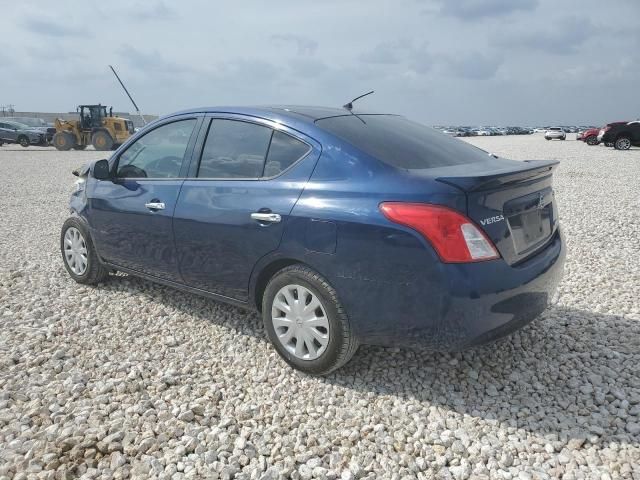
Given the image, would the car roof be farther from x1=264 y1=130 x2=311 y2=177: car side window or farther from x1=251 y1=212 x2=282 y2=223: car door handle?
x1=251 y1=212 x2=282 y2=223: car door handle

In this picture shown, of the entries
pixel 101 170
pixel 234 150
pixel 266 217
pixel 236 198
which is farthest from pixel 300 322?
pixel 101 170

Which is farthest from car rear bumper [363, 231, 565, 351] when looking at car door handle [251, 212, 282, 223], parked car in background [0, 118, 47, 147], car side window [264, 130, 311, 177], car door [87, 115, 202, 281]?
parked car in background [0, 118, 47, 147]

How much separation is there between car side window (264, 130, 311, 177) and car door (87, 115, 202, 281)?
79 cm

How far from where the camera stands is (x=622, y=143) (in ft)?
78.3

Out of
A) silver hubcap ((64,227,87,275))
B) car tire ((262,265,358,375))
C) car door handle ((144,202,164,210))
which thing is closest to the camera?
car tire ((262,265,358,375))

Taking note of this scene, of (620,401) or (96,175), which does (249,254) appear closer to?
(96,175)

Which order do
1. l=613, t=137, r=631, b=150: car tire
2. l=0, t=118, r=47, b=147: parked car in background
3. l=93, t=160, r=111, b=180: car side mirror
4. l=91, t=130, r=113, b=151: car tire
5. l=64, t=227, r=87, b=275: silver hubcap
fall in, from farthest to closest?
1. l=0, t=118, r=47, b=147: parked car in background
2. l=91, t=130, r=113, b=151: car tire
3. l=613, t=137, r=631, b=150: car tire
4. l=64, t=227, r=87, b=275: silver hubcap
5. l=93, t=160, r=111, b=180: car side mirror

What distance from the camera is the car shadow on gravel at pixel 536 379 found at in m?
2.67

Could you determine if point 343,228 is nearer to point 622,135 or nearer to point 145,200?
point 145,200

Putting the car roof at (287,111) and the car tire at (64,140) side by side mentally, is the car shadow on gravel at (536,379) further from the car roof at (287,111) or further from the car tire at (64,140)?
the car tire at (64,140)

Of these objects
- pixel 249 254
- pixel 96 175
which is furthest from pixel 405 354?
pixel 96 175

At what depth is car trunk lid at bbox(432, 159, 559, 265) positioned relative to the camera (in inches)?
Result: 99.9

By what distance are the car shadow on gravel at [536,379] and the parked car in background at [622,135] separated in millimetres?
23826

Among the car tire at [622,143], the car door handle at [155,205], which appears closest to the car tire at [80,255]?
the car door handle at [155,205]
